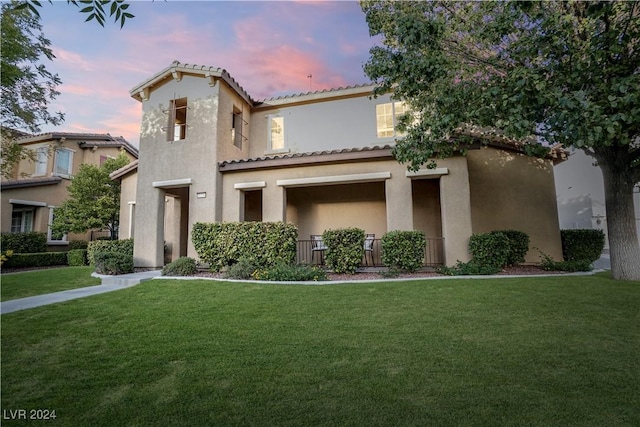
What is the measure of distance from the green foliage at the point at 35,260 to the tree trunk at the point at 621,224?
2046 cm

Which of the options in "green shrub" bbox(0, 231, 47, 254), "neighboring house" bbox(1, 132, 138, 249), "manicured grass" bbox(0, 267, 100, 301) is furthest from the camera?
"neighboring house" bbox(1, 132, 138, 249)

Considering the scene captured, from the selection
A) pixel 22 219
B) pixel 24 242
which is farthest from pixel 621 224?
pixel 22 219

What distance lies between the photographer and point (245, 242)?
8.96 m

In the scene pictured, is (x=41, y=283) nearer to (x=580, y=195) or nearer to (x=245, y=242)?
(x=245, y=242)

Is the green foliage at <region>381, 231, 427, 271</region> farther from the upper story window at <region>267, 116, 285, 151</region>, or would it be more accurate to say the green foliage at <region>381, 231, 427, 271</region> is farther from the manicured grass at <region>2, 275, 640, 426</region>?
the upper story window at <region>267, 116, 285, 151</region>

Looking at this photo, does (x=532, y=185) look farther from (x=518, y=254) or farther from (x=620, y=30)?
(x=620, y=30)

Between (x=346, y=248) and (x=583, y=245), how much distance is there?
8703mm

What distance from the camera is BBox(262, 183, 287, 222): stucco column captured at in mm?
10148

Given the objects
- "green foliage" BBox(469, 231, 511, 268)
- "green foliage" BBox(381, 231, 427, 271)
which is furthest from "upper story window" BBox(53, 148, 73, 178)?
"green foliage" BBox(469, 231, 511, 268)

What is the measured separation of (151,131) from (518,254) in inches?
522

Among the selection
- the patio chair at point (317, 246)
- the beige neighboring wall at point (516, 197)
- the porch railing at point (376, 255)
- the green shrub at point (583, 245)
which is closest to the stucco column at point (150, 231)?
the porch railing at point (376, 255)

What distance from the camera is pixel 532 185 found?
10.8 metres

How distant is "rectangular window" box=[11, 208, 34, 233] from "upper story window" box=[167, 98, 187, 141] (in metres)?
11.6

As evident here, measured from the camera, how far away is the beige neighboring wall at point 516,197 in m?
10.6
